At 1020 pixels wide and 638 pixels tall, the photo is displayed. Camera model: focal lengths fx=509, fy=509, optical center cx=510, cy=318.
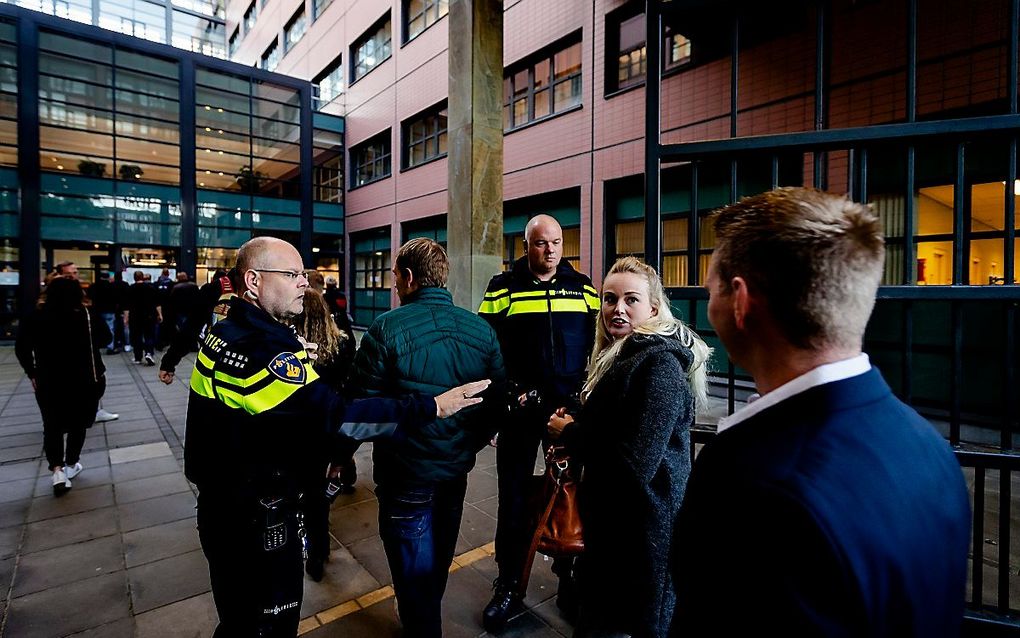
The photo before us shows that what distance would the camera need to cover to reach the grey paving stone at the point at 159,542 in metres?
3.55

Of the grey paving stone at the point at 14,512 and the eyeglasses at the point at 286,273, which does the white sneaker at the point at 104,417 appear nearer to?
the grey paving stone at the point at 14,512

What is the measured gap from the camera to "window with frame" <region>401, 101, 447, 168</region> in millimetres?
15398

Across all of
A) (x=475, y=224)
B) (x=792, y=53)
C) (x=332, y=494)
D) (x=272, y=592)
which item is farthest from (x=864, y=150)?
(x=792, y=53)

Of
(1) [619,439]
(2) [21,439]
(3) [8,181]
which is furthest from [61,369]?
(3) [8,181]

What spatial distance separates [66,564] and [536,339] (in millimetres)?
3513

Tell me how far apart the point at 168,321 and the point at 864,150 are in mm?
14419

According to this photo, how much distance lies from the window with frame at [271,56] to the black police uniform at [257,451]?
28.4 m

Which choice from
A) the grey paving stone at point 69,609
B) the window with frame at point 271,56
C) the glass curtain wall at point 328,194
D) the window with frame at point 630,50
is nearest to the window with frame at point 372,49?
the glass curtain wall at point 328,194

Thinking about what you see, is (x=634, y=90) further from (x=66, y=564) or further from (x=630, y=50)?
(x=66, y=564)

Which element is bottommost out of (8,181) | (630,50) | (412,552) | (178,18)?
(412,552)

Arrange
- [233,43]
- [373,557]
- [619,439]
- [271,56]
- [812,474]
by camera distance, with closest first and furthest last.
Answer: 1. [812,474]
2. [619,439]
3. [373,557]
4. [271,56]
5. [233,43]

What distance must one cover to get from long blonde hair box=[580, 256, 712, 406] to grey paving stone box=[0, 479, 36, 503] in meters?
5.24

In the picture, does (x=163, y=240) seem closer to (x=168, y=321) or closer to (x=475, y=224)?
(x=168, y=321)

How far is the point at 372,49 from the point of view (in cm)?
1820
